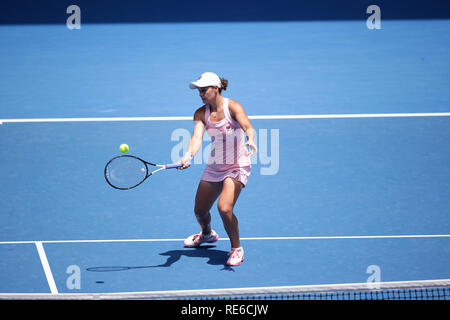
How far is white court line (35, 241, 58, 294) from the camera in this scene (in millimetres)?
6084

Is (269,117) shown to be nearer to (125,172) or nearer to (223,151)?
(223,151)

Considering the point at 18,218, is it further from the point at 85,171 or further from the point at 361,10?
the point at 361,10

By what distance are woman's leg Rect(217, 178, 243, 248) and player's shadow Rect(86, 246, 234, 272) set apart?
0.34 m

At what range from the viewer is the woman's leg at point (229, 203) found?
20.1 ft

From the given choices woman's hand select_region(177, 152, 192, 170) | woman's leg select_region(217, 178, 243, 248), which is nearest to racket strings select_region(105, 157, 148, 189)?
woman's hand select_region(177, 152, 192, 170)

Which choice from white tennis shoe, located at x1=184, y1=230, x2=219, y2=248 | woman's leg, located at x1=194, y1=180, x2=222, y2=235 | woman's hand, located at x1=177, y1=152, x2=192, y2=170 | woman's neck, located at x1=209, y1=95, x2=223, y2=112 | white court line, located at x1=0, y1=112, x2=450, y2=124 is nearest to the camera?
woman's hand, located at x1=177, y1=152, x2=192, y2=170

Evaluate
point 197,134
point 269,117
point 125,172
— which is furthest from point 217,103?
point 269,117

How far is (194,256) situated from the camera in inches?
263

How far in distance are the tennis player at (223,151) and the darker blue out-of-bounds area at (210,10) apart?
9860 millimetres

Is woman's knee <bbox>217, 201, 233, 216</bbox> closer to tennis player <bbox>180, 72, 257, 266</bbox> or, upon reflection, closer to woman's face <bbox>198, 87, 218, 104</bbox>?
tennis player <bbox>180, 72, 257, 266</bbox>

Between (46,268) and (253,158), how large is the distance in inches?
137

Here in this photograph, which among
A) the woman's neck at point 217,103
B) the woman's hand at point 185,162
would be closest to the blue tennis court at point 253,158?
the woman's hand at point 185,162

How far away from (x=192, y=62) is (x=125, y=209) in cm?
585

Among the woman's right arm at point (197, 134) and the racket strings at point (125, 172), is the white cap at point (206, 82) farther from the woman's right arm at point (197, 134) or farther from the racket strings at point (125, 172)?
the racket strings at point (125, 172)
